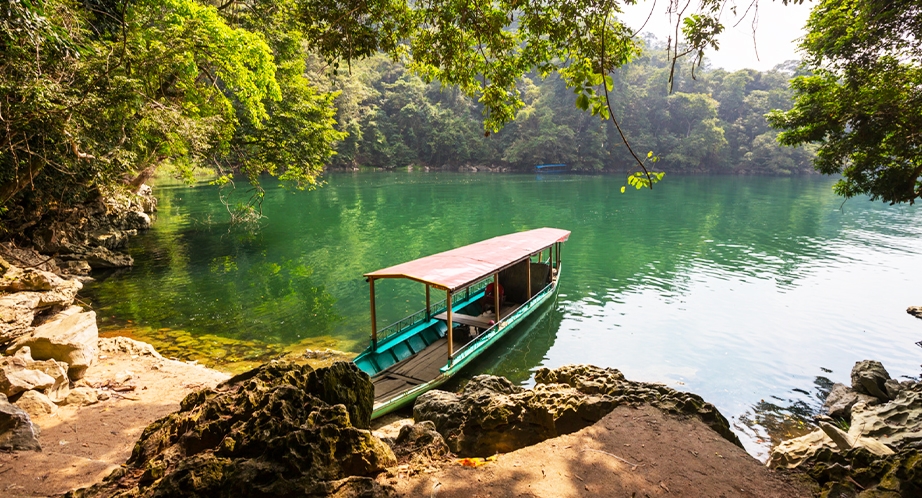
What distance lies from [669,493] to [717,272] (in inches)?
650

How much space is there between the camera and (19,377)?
20.4ft

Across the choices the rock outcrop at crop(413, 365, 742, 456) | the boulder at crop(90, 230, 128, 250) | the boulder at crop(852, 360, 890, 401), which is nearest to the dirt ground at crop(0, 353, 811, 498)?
the rock outcrop at crop(413, 365, 742, 456)

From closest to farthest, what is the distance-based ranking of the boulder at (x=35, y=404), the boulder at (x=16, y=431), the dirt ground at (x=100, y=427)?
1. the dirt ground at (x=100, y=427)
2. the boulder at (x=16, y=431)
3. the boulder at (x=35, y=404)

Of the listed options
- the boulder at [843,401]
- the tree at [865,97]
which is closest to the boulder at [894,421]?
the boulder at [843,401]

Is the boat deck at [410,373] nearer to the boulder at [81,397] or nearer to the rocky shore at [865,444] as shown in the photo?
the boulder at [81,397]

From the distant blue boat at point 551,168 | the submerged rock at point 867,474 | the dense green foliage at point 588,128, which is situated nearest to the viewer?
the submerged rock at point 867,474

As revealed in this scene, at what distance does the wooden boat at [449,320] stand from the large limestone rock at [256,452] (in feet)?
10.6

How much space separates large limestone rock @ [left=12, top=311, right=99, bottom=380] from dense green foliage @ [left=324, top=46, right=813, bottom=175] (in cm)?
5383

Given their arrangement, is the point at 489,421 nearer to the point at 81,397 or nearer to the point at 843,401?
the point at 81,397

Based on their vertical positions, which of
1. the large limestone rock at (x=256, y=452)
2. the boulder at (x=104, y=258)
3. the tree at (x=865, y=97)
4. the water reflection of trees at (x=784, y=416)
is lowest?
the water reflection of trees at (x=784, y=416)

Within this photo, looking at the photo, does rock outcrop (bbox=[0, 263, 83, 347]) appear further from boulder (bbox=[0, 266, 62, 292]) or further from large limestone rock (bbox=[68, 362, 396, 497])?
large limestone rock (bbox=[68, 362, 396, 497])

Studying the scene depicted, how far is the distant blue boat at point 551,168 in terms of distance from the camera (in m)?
66.2

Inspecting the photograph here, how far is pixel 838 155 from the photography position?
1131cm

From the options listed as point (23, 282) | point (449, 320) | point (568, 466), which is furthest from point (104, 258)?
point (568, 466)
